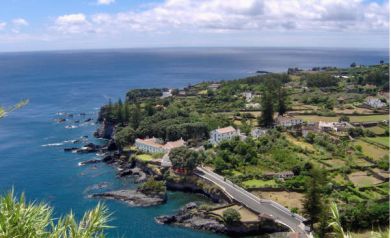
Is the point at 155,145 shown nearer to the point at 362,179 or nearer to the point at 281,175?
the point at 281,175

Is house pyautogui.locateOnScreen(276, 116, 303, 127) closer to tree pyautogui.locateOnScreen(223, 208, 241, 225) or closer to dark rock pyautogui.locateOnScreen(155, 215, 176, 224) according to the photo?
tree pyautogui.locateOnScreen(223, 208, 241, 225)

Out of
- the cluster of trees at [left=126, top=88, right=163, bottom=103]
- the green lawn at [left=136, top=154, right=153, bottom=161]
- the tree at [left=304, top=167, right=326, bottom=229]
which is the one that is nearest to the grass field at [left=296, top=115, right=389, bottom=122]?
the green lawn at [left=136, top=154, right=153, bottom=161]

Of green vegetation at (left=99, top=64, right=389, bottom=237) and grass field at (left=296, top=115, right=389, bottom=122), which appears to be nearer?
green vegetation at (left=99, top=64, right=389, bottom=237)

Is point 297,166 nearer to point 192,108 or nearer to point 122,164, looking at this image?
point 122,164

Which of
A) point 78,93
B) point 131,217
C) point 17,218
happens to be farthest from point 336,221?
point 78,93

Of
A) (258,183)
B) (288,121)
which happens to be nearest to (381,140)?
(288,121)

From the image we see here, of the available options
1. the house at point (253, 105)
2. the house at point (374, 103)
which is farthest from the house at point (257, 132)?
the house at point (374, 103)
